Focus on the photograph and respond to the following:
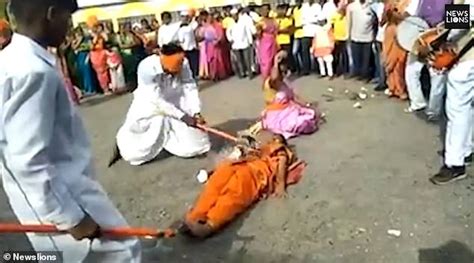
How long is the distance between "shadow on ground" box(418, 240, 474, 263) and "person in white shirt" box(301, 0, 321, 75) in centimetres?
729

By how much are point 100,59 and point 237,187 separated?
711 centimetres

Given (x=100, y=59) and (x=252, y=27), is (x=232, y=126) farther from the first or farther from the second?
(x=252, y=27)

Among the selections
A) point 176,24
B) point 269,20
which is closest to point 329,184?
point 269,20

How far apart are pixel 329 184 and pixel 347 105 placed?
320 cm

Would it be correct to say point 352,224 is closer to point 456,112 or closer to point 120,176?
point 456,112

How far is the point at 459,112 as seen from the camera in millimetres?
4844

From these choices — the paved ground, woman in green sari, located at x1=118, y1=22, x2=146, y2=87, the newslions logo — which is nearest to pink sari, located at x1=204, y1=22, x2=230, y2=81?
woman in green sari, located at x1=118, y1=22, x2=146, y2=87

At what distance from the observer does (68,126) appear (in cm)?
225

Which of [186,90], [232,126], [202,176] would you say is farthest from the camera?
[232,126]

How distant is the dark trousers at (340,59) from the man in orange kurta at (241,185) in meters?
5.34

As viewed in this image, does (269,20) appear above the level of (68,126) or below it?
below

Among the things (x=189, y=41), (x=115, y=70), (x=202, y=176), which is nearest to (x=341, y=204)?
(x=202, y=176)

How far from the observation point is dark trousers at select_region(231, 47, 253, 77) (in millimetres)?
12047

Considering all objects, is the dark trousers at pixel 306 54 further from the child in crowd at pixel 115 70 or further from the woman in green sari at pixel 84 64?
the woman in green sari at pixel 84 64
